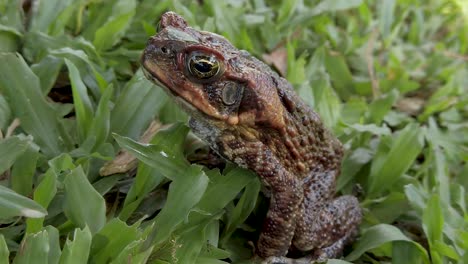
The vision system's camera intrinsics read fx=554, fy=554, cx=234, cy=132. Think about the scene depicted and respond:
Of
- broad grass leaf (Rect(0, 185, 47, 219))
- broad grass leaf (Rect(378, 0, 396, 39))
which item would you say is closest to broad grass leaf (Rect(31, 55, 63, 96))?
broad grass leaf (Rect(0, 185, 47, 219))

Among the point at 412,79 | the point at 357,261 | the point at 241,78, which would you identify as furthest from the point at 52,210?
the point at 412,79

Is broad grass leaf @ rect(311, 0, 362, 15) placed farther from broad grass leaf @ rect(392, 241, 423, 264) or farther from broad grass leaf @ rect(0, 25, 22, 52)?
broad grass leaf @ rect(0, 25, 22, 52)

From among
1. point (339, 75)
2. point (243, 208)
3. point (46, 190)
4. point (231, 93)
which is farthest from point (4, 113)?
point (339, 75)

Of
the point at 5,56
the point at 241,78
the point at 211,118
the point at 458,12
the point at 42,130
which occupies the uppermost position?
the point at 458,12

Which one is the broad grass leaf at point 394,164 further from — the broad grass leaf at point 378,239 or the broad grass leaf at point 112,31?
the broad grass leaf at point 112,31

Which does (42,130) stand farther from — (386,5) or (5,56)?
(386,5)

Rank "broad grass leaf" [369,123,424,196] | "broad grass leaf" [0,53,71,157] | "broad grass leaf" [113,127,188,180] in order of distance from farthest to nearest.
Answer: "broad grass leaf" [369,123,424,196] < "broad grass leaf" [0,53,71,157] < "broad grass leaf" [113,127,188,180]
